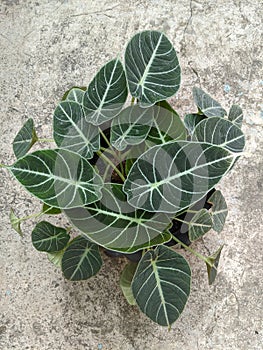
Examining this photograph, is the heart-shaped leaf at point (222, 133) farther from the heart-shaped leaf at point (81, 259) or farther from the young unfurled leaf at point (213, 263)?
the heart-shaped leaf at point (81, 259)

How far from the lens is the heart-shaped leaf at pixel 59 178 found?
108 centimetres

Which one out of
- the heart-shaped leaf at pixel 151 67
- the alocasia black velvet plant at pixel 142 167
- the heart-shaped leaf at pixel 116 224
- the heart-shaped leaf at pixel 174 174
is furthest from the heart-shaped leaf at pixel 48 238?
the heart-shaped leaf at pixel 151 67

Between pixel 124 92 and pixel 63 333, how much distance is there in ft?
1.98

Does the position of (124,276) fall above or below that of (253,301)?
above

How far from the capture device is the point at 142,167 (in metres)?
1.11

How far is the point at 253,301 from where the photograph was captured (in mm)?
1414

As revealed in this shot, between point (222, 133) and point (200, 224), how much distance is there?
7.4 inches

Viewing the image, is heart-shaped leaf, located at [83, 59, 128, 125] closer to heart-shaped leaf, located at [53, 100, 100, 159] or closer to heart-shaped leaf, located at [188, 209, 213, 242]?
heart-shaped leaf, located at [53, 100, 100, 159]

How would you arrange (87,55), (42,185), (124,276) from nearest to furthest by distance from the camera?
(42,185), (124,276), (87,55)

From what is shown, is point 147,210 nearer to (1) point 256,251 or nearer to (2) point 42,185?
(2) point 42,185

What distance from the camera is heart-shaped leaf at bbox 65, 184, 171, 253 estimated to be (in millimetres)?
1145

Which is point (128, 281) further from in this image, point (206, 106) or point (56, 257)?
point (206, 106)

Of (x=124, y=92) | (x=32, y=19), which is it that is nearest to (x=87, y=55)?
(x=32, y=19)

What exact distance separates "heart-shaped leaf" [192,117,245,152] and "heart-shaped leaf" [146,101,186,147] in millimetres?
66
